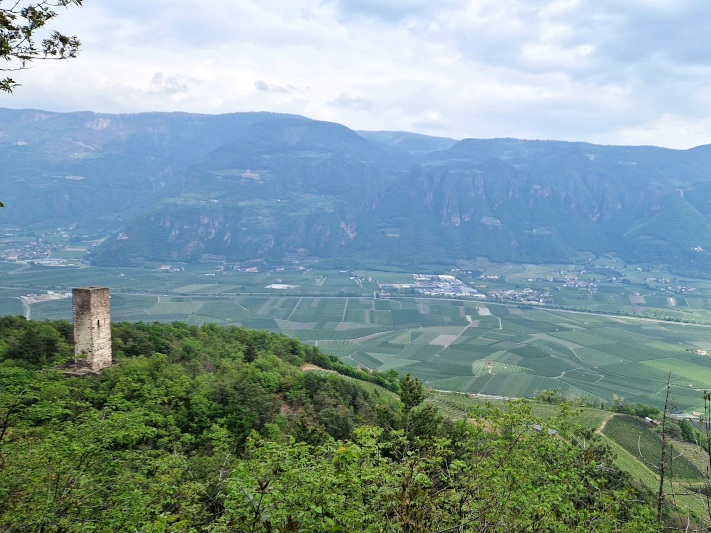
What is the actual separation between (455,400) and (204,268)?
479 feet

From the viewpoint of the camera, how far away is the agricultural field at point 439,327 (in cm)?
6738

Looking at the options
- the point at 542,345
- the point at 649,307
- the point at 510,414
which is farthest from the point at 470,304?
the point at 510,414

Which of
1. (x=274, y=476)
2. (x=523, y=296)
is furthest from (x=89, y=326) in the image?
(x=523, y=296)

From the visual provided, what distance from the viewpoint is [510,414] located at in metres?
10.1

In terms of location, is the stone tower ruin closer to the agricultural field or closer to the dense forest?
the dense forest

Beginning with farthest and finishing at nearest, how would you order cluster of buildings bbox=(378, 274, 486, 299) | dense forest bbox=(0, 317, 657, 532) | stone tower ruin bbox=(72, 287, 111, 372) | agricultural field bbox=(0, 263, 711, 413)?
cluster of buildings bbox=(378, 274, 486, 299)
agricultural field bbox=(0, 263, 711, 413)
stone tower ruin bbox=(72, 287, 111, 372)
dense forest bbox=(0, 317, 657, 532)

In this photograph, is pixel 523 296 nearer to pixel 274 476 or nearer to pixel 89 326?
pixel 89 326

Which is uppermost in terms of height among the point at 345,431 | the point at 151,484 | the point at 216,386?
the point at 151,484

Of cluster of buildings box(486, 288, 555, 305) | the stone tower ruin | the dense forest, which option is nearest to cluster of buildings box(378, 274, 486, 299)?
cluster of buildings box(486, 288, 555, 305)

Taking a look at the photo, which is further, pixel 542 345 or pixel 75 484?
pixel 542 345

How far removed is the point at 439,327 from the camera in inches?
3947

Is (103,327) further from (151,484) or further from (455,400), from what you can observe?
(455,400)

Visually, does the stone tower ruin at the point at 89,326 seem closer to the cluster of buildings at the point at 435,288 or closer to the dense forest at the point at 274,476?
the dense forest at the point at 274,476

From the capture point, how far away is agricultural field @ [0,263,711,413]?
67375 mm
